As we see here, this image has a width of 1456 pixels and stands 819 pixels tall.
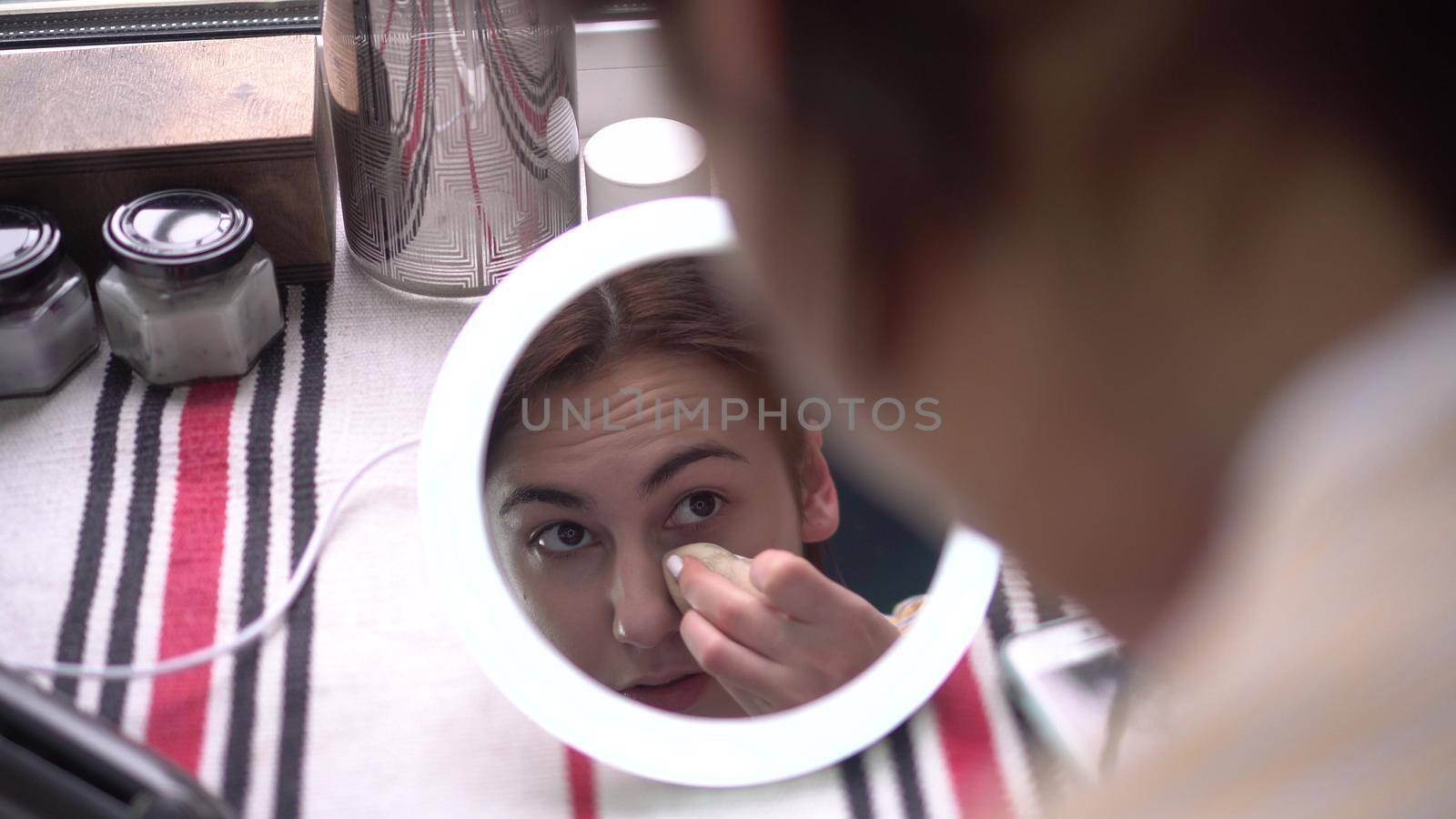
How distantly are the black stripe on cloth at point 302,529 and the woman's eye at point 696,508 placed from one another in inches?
5.5

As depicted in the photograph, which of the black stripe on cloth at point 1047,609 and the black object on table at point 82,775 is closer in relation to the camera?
the black object on table at point 82,775

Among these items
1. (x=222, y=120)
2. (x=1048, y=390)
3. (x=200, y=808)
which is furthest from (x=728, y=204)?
(x=222, y=120)

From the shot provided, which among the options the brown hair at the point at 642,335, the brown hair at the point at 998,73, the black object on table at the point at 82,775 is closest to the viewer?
the brown hair at the point at 998,73

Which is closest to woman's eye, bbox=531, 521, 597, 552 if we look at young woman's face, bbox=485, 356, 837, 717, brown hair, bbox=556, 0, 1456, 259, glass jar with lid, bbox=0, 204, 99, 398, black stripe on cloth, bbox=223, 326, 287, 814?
young woman's face, bbox=485, 356, 837, 717

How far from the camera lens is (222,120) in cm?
53

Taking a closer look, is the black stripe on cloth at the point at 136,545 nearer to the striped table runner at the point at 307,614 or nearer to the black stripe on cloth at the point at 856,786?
the striped table runner at the point at 307,614

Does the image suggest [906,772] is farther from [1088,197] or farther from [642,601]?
[1088,197]

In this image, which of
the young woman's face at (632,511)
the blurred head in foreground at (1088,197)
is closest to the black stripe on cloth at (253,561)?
the young woman's face at (632,511)

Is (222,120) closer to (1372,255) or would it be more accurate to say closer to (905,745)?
(905,745)

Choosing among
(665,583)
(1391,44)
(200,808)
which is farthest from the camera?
(665,583)

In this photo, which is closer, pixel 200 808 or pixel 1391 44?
pixel 1391 44

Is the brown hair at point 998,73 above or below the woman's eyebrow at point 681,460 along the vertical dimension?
above

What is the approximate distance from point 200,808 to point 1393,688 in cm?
31

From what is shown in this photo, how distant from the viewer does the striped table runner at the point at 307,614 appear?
0.43 metres
